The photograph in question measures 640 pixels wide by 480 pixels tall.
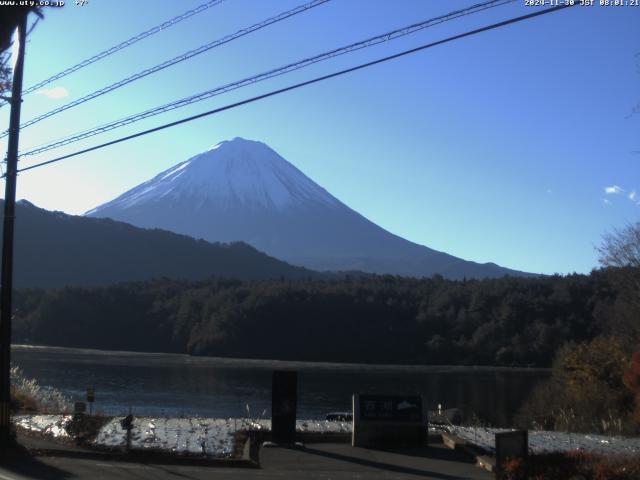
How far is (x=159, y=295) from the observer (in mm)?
92500

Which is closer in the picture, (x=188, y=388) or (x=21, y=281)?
(x=188, y=388)

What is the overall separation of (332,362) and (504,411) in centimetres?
3619

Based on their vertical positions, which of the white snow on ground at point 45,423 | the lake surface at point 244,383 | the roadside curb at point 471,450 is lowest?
the lake surface at point 244,383

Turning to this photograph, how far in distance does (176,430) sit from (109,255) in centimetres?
11751

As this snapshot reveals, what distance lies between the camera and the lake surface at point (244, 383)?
3759 cm

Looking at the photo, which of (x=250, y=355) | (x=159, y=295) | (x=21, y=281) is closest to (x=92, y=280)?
(x=21, y=281)

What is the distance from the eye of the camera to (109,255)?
12962cm

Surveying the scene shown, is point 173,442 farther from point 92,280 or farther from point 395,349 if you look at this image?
point 92,280

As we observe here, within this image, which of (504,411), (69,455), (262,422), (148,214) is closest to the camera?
(69,455)

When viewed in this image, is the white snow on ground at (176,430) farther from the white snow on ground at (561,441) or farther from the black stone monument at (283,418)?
the white snow on ground at (561,441)

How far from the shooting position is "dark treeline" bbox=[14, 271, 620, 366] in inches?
2630

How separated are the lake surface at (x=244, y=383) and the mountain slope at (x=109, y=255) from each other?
5132cm

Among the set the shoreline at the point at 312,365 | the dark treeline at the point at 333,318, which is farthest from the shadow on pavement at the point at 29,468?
the dark treeline at the point at 333,318

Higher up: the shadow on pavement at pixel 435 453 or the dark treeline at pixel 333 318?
the dark treeline at pixel 333 318
